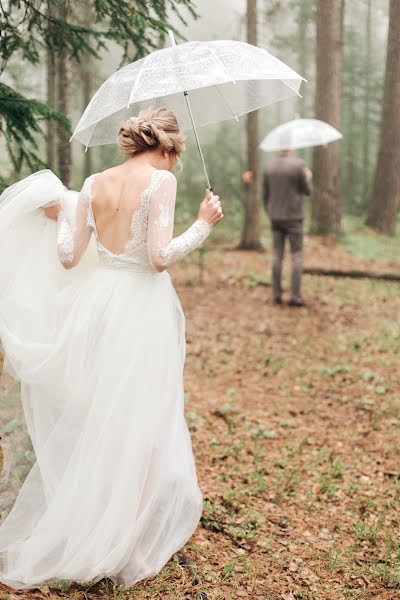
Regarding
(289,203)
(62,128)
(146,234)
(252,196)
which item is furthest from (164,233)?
(252,196)

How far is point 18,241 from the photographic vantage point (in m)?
3.53

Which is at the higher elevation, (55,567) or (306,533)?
(55,567)

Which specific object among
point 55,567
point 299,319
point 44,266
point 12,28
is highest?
point 12,28

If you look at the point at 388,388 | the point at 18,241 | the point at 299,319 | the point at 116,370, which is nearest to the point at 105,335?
the point at 116,370

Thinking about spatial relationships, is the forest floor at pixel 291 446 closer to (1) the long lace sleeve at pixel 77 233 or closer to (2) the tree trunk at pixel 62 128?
(1) the long lace sleeve at pixel 77 233

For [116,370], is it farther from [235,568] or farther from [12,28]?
[12,28]

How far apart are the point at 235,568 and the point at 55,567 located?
3.60ft

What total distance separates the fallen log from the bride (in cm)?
804

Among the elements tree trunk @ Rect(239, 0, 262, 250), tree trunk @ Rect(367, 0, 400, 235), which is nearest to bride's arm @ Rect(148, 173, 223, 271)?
tree trunk @ Rect(239, 0, 262, 250)

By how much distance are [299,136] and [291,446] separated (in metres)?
5.28

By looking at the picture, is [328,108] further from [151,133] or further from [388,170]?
[151,133]

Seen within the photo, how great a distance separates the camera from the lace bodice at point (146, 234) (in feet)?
9.88

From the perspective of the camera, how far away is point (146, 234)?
10.2ft

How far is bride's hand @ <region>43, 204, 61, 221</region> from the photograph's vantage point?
11.7ft
